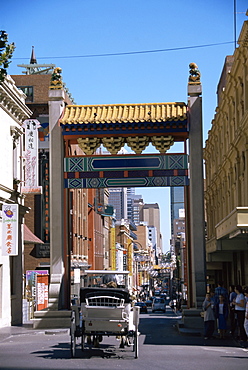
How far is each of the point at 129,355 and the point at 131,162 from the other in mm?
12053

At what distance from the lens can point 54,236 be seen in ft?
87.0

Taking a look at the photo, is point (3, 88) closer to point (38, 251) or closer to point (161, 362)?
point (161, 362)

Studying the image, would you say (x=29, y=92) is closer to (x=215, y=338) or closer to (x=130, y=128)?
(x=130, y=128)

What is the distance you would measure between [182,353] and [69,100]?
165 ft

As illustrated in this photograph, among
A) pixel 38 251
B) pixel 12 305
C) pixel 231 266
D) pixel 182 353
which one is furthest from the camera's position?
pixel 38 251

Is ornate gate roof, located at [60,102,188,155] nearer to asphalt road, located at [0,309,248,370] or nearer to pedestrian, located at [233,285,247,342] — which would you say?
pedestrian, located at [233,285,247,342]

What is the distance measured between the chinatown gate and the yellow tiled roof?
44 mm

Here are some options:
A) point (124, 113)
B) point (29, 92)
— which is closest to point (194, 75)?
point (124, 113)

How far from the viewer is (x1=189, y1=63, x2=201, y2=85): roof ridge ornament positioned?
88.7 feet

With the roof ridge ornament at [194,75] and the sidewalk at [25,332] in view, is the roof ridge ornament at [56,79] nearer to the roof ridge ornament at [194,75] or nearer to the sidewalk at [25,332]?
the roof ridge ornament at [194,75]

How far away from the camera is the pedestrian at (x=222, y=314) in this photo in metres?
21.4

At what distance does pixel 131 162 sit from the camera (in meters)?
26.6

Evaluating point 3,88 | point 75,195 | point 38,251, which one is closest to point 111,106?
point 3,88

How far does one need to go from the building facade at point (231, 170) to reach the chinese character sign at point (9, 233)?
29.1 ft
